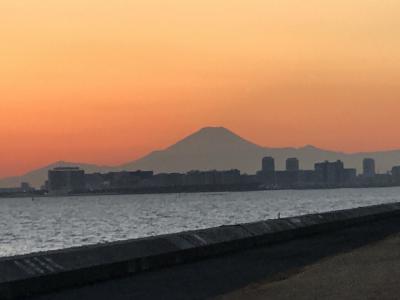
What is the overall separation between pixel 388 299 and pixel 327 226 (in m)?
16.3

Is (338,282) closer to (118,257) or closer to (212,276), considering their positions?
(212,276)

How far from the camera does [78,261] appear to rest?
12406 mm

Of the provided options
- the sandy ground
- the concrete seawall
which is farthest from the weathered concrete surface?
the sandy ground

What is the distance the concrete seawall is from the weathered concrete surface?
0.70ft

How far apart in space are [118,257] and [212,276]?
161cm

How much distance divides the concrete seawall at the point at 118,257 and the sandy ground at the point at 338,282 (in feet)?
7.67

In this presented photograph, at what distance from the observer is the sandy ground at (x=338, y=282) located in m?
10.9

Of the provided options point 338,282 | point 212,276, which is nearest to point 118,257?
point 212,276

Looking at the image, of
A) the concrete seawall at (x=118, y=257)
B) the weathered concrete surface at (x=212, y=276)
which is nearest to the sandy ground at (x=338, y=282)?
the weathered concrete surface at (x=212, y=276)

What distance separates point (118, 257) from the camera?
13352mm

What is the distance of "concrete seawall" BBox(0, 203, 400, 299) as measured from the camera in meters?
11.2

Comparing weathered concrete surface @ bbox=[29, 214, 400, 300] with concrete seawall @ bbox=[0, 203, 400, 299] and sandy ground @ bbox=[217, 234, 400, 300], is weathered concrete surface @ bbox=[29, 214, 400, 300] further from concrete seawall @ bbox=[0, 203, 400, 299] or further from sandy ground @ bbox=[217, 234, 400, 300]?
sandy ground @ bbox=[217, 234, 400, 300]

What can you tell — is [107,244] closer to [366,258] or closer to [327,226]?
[366,258]

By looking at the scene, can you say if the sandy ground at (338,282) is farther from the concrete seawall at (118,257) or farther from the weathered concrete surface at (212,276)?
the concrete seawall at (118,257)
